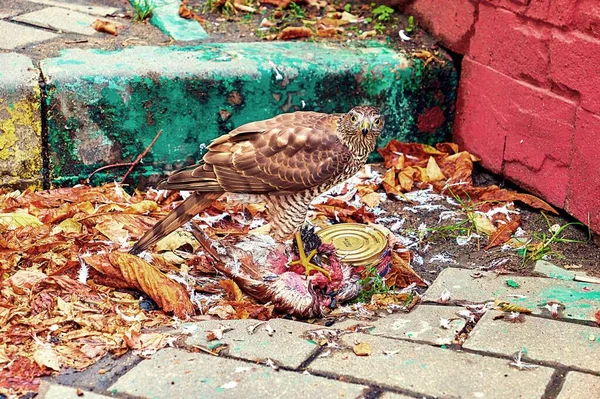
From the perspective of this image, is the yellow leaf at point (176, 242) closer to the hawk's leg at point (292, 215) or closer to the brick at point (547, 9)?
the hawk's leg at point (292, 215)

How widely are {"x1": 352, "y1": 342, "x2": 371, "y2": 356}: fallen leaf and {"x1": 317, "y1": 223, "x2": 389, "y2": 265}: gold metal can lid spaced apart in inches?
40.0

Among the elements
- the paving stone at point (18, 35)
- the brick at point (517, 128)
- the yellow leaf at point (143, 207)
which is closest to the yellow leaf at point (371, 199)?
the brick at point (517, 128)

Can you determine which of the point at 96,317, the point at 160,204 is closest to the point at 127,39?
the point at 160,204

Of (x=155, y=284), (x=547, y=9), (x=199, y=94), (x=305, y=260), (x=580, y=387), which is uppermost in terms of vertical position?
(x=547, y=9)

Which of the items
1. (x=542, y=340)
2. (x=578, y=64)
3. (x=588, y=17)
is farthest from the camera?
(x=578, y=64)

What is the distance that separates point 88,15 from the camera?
6.17m

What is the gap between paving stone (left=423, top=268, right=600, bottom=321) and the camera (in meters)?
3.84

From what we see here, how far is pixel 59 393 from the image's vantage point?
119 inches

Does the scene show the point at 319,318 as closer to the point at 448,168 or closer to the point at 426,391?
the point at 426,391

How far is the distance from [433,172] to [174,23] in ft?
6.76

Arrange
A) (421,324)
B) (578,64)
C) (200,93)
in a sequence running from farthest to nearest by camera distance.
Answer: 1. (200,93)
2. (578,64)
3. (421,324)

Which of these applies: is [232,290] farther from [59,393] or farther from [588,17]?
[588,17]

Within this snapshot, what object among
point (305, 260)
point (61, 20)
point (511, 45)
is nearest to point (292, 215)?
point (305, 260)

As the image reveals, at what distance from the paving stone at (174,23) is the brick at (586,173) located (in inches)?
101
